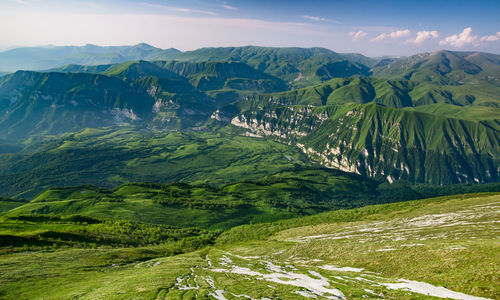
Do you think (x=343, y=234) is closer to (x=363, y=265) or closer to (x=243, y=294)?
(x=363, y=265)

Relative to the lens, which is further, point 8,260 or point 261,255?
point 261,255

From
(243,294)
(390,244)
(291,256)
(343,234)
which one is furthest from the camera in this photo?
(343,234)

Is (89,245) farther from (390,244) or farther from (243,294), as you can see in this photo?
(390,244)

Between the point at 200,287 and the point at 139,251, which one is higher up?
the point at 200,287

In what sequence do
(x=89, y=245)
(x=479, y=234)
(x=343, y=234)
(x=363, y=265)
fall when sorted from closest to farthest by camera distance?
(x=363, y=265) → (x=479, y=234) → (x=343, y=234) → (x=89, y=245)

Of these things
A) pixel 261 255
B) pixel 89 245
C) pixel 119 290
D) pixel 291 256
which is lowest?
pixel 89 245

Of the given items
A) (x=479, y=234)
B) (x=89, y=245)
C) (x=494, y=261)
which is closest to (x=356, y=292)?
(x=494, y=261)
